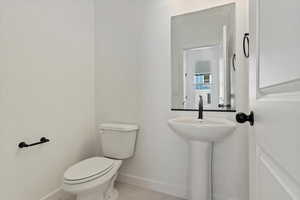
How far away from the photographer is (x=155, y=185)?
2.07 meters

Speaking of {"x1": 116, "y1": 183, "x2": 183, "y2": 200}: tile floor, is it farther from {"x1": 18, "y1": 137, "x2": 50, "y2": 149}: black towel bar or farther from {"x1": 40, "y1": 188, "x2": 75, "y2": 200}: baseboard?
{"x1": 18, "y1": 137, "x2": 50, "y2": 149}: black towel bar

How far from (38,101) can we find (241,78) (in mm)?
1831

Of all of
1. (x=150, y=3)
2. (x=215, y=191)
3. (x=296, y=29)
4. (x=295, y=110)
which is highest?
(x=150, y=3)

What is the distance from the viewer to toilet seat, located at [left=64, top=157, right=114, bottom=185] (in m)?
1.49

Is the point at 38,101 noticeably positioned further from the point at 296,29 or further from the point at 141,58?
the point at 296,29

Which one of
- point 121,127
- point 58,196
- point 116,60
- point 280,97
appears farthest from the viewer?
point 116,60

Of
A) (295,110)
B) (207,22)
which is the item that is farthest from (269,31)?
(207,22)

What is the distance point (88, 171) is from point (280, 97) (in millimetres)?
1539

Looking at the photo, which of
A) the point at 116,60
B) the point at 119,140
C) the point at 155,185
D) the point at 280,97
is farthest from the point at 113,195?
the point at 280,97

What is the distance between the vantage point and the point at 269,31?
53 centimetres

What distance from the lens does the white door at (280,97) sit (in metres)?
0.36

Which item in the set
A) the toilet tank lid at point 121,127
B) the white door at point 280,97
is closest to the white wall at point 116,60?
the toilet tank lid at point 121,127

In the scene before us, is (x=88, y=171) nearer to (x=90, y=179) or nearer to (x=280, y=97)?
(x=90, y=179)

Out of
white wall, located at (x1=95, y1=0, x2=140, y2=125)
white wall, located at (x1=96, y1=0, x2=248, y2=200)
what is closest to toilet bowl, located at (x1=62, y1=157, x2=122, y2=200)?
white wall, located at (x1=96, y1=0, x2=248, y2=200)
